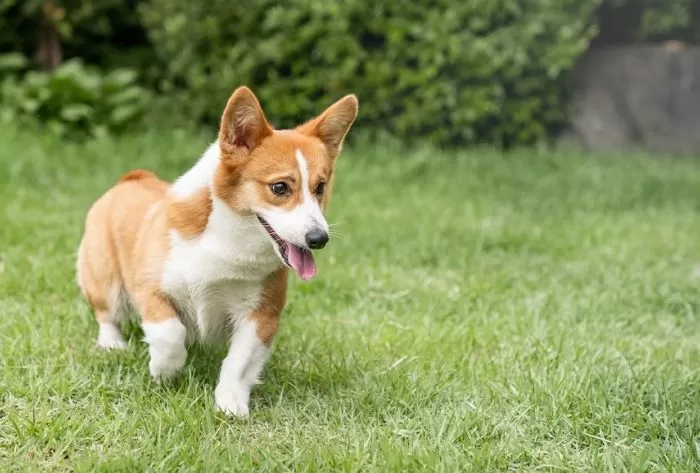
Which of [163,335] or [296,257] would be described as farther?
[163,335]

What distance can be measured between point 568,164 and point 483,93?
1.01m

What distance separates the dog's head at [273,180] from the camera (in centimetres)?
283

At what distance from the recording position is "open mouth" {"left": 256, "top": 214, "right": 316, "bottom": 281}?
9.32 ft

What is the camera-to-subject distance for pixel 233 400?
9.53ft

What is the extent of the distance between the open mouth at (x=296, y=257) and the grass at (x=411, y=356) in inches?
18.3

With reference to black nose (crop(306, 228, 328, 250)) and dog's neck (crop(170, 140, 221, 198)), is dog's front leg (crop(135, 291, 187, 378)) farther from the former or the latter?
black nose (crop(306, 228, 328, 250))

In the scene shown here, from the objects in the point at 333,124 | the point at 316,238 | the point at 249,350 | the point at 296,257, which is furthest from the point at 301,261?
the point at 333,124

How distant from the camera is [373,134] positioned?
8547 mm

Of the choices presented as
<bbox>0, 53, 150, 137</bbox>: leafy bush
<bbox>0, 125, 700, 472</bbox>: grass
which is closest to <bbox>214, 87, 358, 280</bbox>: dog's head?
<bbox>0, 125, 700, 472</bbox>: grass

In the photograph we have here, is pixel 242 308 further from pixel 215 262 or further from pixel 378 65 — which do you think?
pixel 378 65

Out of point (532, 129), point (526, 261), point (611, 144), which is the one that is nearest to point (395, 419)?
point (526, 261)

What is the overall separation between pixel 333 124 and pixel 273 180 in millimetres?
423

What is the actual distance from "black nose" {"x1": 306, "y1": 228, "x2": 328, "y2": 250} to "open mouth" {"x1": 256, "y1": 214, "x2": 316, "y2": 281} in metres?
0.08

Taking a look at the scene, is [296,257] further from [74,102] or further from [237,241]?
[74,102]
